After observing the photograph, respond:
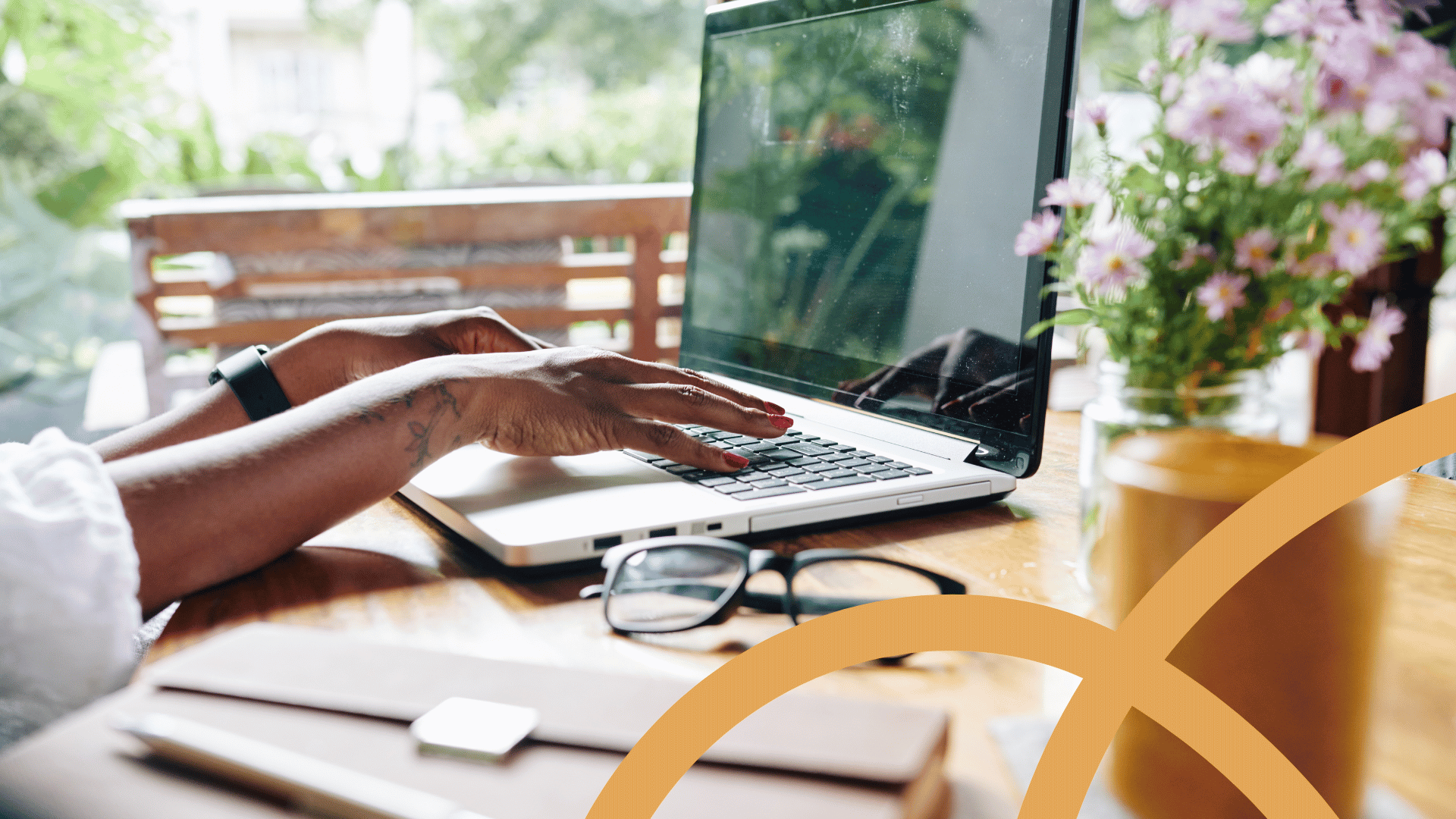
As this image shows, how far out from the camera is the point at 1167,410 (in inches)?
12.1

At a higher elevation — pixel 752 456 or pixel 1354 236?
pixel 1354 236

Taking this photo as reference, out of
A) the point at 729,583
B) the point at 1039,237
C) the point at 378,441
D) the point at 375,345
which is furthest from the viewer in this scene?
the point at 375,345

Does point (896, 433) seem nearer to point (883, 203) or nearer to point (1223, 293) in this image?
point (883, 203)

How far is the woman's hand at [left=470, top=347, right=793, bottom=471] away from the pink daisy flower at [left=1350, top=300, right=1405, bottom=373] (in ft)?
1.46

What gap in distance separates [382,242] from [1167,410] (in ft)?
8.03

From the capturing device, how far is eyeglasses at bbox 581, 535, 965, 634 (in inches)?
19.5

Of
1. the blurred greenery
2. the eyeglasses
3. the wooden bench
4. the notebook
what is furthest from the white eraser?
the blurred greenery

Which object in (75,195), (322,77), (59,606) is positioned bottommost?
(59,606)

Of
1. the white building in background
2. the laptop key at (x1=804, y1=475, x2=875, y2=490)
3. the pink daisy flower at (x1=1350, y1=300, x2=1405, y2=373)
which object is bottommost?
the laptop key at (x1=804, y1=475, x2=875, y2=490)

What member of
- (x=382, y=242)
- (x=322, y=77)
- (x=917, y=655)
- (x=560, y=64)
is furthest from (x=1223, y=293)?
(x=322, y=77)

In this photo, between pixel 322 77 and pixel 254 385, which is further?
pixel 322 77

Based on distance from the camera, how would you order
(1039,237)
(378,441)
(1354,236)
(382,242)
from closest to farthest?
1. (1354,236)
2. (1039,237)
3. (378,441)
4. (382,242)

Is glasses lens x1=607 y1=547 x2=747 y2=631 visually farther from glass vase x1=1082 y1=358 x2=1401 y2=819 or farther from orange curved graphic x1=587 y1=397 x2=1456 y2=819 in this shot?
glass vase x1=1082 y1=358 x2=1401 y2=819

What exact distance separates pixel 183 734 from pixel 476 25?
25.3 ft
